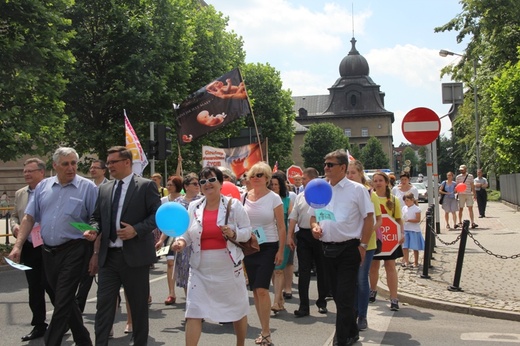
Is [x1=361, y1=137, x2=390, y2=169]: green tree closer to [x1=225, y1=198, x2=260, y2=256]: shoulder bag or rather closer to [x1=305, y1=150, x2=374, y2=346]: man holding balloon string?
[x1=305, y1=150, x2=374, y2=346]: man holding balloon string

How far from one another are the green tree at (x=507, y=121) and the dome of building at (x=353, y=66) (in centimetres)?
11187

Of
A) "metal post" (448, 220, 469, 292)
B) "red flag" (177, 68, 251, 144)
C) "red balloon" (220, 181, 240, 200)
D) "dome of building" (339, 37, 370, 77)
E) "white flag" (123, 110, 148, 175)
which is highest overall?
"dome of building" (339, 37, 370, 77)

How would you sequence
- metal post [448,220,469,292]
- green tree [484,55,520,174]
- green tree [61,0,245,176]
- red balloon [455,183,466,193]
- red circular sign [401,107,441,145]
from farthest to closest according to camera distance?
green tree [61,0,245,176]
green tree [484,55,520,174]
red balloon [455,183,466,193]
red circular sign [401,107,441,145]
metal post [448,220,469,292]

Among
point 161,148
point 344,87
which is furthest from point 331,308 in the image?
point 344,87

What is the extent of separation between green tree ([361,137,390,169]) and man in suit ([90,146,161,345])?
386 feet

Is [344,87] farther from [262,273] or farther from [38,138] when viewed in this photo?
[262,273]

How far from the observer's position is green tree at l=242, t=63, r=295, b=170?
5762cm

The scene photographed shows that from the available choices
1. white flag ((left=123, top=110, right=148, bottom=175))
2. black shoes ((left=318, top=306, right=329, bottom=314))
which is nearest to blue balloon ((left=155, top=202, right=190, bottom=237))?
black shoes ((left=318, top=306, right=329, bottom=314))

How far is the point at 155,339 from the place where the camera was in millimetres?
7273

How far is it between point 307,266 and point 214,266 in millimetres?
3132

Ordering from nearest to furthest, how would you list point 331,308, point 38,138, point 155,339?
point 155,339 < point 331,308 < point 38,138

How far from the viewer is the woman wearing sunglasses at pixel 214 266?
557cm

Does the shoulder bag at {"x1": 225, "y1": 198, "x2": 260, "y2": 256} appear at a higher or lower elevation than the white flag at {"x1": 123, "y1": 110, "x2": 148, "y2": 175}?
lower

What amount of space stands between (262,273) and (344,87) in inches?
5082
